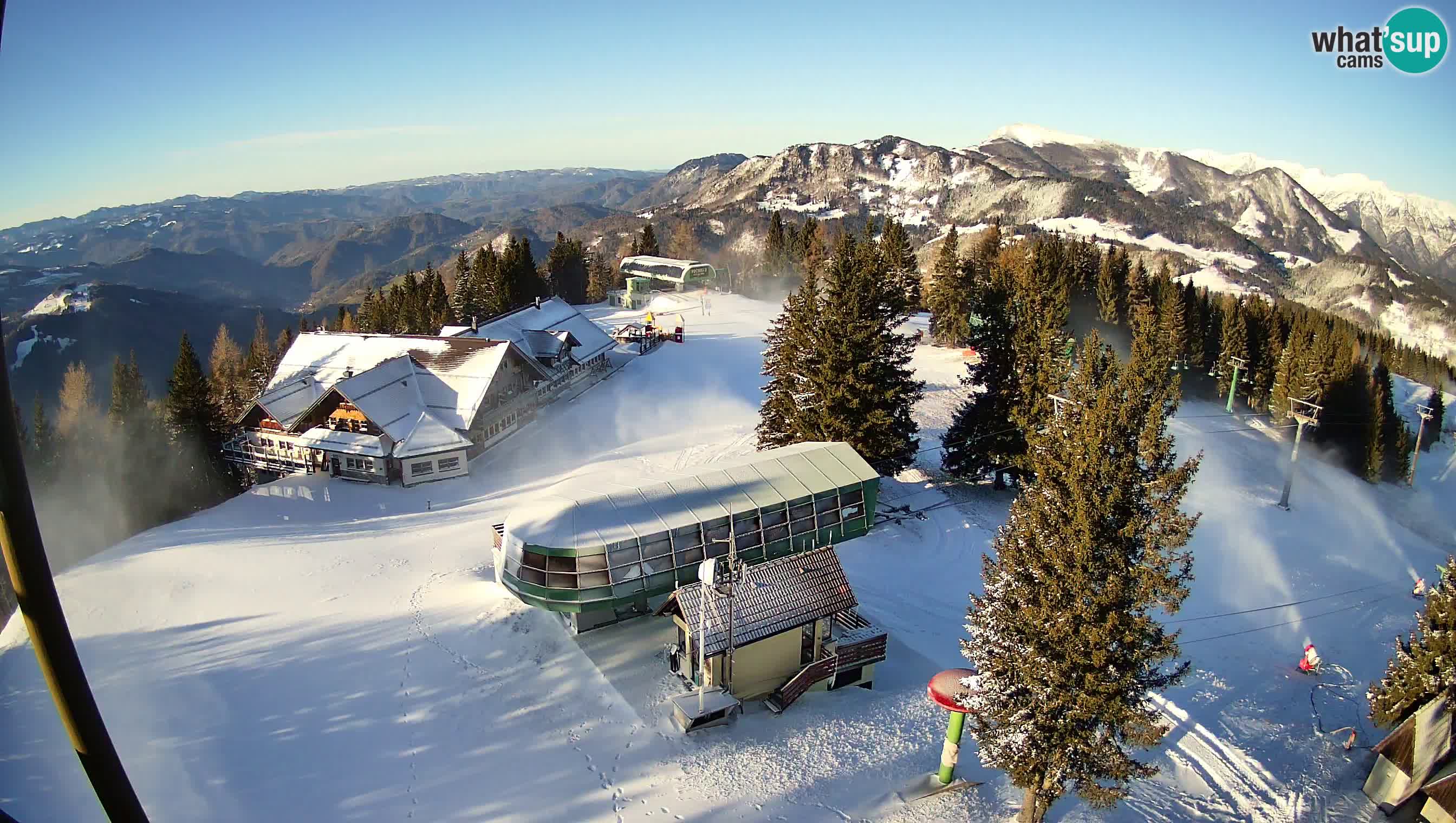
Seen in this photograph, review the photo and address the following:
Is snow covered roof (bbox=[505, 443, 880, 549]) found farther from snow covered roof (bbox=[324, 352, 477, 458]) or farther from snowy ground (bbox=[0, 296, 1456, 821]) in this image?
snow covered roof (bbox=[324, 352, 477, 458])

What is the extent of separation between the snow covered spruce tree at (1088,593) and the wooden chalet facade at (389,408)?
1131 inches

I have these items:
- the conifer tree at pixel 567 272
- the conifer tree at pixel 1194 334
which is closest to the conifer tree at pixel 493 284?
the conifer tree at pixel 567 272

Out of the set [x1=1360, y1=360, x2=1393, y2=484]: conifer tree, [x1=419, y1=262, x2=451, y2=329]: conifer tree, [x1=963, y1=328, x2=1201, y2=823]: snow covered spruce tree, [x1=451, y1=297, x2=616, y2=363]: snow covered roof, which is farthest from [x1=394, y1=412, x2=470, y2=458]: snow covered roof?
[x1=1360, y1=360, x2=1393, y2=484]: conifer tree

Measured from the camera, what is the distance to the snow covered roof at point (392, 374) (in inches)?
1547

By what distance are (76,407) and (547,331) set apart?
31.6 metres

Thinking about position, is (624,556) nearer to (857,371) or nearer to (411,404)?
(857,371)

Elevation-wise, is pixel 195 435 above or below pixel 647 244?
below

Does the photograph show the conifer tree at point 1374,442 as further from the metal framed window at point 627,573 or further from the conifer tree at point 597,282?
the conifer tree at point 597,282

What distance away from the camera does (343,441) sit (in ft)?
124

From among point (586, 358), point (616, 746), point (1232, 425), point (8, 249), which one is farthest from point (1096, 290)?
point (8, 249)

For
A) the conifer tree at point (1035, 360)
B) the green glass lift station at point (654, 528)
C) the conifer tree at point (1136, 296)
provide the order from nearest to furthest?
the green glass lift station at point (654, 528) → the conifer tree at point (1035, 360) → the conifer tree at point (1136, 296)

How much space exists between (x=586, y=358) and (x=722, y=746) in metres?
36.0

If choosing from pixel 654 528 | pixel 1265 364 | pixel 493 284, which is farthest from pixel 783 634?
pixel 1265 364

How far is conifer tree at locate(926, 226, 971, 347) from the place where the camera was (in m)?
65.6
